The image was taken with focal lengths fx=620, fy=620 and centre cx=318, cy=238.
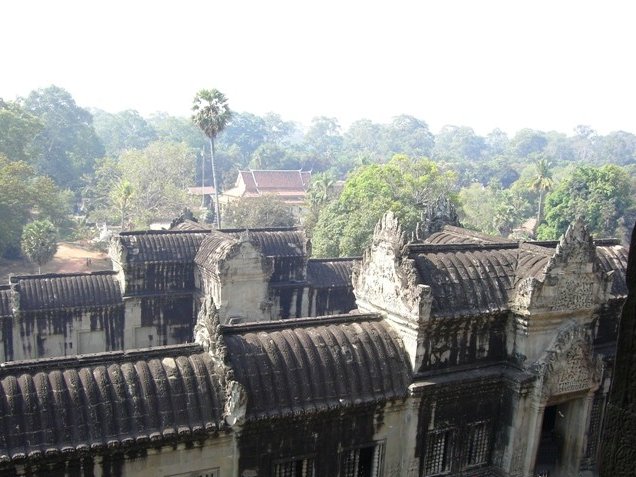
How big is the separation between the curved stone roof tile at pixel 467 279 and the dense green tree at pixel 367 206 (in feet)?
70.0

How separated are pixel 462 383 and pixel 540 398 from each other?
6.82 ft

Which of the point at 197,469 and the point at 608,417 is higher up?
the point at 608,417

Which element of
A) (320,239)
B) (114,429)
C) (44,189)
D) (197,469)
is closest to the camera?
(114,429)

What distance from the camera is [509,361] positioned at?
52.0ft

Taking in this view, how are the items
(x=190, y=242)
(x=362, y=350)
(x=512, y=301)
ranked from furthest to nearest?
(x=190, y=242), (x=512, y=301), (x=362, y=350)

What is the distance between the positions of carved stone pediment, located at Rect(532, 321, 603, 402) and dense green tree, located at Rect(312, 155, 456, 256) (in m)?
22.3

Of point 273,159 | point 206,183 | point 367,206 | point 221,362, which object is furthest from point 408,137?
point 221,362

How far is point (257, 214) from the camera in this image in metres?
52.4

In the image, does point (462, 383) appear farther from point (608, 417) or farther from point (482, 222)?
point (482, 222)

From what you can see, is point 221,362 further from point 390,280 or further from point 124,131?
point 124,131

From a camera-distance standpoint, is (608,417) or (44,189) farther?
(44,189)

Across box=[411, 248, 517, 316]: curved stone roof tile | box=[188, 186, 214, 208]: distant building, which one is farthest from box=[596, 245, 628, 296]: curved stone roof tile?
box=[188, 186, 214, 208]: distant building

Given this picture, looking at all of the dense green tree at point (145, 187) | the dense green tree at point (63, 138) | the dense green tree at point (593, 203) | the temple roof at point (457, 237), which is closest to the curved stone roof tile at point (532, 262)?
the temple roof at point (457, 237)

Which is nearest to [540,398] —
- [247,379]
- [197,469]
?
[247,379]
